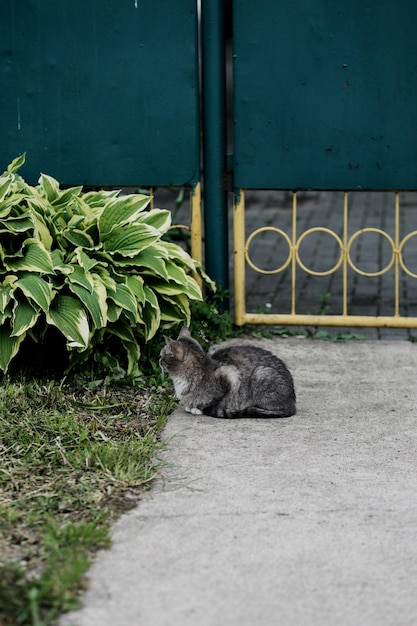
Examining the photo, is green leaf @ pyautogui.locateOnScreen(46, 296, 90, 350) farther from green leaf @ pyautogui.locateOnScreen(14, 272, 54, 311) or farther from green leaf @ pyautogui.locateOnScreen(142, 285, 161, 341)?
green leaf @ pyautogui.locateOnScreen(142, 285, 161, 341)

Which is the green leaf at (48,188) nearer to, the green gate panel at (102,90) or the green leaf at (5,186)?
the green leaf at (5,186)

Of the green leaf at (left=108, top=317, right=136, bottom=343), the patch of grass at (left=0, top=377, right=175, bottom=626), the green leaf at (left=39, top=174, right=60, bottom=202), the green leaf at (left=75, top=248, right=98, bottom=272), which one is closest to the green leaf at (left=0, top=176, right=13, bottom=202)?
the green leaf at (left=39, top=174, right=60, bottom=202)

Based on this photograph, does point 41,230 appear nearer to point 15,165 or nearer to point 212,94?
point 15,165

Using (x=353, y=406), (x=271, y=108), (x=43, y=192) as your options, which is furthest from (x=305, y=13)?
(x=353, y=406)

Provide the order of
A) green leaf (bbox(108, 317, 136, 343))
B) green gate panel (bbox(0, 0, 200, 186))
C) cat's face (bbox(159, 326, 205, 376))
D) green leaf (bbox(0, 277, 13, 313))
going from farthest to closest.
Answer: green gate panel (bbox(0, 0, 200, 186)), green leaf (bbox(108, 317, 136, 343)), cat's face (bbox(159, 326, 205, 376)), green leaf (bbox(0, 277, 13, 313))

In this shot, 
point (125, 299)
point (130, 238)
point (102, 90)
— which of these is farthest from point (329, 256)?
point (125, 299)

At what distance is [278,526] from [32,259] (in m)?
2.12

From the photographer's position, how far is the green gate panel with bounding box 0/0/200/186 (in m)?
6.41

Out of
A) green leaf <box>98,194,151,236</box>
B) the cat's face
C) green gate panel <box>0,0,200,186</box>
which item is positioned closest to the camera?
the cat's face

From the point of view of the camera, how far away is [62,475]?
14.5 feet

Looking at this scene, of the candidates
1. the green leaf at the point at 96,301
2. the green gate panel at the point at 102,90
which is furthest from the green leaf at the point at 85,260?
the green gate panel at the point at 102,90

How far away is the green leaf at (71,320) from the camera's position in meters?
5.19

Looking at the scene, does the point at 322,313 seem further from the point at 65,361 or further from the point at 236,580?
the point at 236,580

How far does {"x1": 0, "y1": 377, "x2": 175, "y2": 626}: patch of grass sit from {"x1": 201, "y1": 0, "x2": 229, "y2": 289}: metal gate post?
1.46 meters
